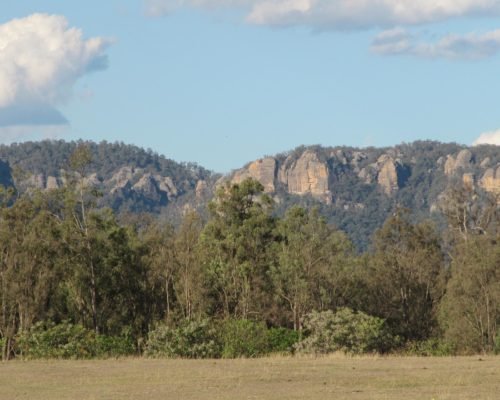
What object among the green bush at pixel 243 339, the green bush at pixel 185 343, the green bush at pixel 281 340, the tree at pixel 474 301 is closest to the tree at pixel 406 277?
the tree at pixel 474 301

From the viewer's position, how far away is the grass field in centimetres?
2550

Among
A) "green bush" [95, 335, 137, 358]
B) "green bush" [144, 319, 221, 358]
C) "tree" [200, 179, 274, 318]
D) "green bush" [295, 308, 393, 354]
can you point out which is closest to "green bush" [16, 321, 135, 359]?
"green bush" [95, 335, 137, 358]

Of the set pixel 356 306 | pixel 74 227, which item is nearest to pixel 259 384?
pixel 74 227

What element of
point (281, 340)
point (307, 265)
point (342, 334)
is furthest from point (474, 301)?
point (281, 340)

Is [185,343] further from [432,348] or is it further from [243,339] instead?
[432,348]

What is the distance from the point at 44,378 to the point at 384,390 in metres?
10.5

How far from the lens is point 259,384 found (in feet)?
92.4

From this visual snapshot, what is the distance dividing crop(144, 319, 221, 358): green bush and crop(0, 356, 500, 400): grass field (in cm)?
789

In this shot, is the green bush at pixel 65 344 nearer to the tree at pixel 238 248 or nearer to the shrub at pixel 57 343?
the shrub at pixel 57 343

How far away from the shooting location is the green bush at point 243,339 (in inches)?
1832

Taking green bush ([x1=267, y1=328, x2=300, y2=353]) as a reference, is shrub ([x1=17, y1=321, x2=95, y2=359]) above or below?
above

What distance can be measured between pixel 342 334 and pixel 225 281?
530 inches

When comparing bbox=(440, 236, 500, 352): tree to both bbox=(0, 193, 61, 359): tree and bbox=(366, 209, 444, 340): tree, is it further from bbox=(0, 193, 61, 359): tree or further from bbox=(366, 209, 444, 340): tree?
bbox=(0, 193, 61, 359): tree

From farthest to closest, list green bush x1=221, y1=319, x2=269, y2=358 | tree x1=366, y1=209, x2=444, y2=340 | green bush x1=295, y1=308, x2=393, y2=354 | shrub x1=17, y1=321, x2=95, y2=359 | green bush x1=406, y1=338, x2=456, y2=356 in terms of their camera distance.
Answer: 1. tree x1=366, y1=209, x2=444, y2=340
2. green bush x1=406, y1=338, x2=456, y2=356
3. green bush x1=295, y1=308, x2=393, y2=354
4. green bush x1=221, y1=319, x2=269, y2=358
5. shrub x1=17, y1=321, x2=95, y2=359
